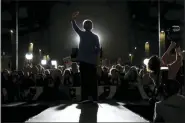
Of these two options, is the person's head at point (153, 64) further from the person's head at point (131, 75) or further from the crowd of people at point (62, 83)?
the person's head at point (131, 75)

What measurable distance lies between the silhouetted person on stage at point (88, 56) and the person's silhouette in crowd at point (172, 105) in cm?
380

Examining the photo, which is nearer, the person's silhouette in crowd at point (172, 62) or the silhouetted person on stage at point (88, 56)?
the person's silhouette in crowd at point (172, 62)

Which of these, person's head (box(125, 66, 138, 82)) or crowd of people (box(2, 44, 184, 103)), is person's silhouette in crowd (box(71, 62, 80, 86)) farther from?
person's head (box(125, 66, 138, 82))

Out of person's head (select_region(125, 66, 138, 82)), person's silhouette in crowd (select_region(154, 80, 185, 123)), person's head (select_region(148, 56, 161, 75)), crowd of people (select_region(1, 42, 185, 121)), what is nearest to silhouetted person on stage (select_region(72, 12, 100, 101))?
crowd of people (select_region(1, 42, 185, 121))

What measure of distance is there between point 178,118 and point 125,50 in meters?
35.2

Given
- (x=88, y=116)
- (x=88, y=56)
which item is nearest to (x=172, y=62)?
(x=88, y=56)

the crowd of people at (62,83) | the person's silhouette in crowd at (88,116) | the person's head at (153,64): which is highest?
the person's head at (153,64)

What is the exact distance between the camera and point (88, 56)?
677 centimetres

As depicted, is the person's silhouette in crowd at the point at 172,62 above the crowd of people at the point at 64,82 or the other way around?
above

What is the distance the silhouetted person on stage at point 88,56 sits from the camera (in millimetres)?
6762

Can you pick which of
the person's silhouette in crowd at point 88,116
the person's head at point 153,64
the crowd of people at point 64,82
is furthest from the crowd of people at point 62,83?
the person's head at point 153,64

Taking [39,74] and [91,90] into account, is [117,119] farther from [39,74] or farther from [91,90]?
[39,74]

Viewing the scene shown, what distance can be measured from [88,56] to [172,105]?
12.7 feet

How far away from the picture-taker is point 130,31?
4284 centimetres
